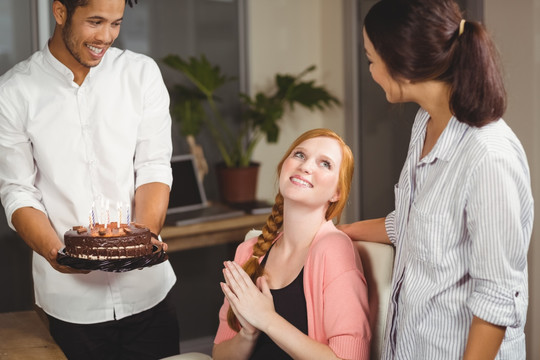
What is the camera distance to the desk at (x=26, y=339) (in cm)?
184

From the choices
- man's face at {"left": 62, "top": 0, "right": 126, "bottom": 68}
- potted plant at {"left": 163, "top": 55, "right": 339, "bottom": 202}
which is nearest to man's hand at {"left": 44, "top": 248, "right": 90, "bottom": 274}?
man's face at {"left": 62, "top": 0, "right": 126, "bottom": 68}

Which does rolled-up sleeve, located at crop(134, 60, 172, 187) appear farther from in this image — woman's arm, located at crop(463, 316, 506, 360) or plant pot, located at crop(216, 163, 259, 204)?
plant pot, located at crop(216, 163, 259, 204)

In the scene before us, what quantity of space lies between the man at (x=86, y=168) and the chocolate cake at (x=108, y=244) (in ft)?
0.53

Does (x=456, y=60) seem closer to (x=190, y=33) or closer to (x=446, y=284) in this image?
(x=446, y=284)

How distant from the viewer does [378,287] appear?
1.73 meters

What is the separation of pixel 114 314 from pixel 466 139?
1.24m

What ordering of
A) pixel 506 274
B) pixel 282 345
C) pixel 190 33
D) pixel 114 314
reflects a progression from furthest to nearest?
1. pixel 190 33
2. pixel 114 314
3. pixel 282 345
4. pixel 506 274

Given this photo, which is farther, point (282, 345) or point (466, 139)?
point (282, 345)

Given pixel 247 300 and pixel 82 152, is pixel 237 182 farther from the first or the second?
pixel 247 300

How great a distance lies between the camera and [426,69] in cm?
133

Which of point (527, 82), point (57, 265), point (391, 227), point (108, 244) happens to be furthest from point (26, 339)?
point (527, 82)

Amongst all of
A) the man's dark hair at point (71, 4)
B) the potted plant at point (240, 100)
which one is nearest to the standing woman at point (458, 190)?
the man's dark hair at point (71, 4)

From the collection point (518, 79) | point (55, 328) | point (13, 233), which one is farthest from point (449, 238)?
point (13, 233)

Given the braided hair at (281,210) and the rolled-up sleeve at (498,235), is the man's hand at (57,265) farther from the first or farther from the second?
the rolled-up sleeve at (498,235)
